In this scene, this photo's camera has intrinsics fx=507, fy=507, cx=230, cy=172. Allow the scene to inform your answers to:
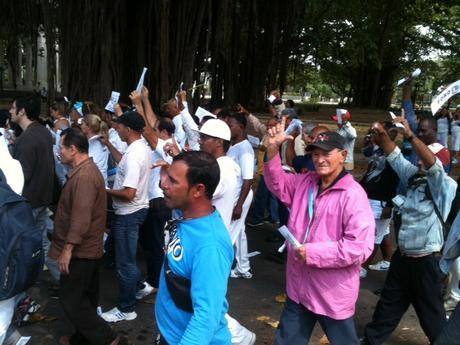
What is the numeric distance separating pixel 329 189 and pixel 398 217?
3.71 ft

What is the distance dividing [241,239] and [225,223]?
1.27 m

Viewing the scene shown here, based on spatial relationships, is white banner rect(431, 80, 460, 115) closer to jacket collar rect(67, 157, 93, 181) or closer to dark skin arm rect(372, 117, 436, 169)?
dark skin arm rect(372, 117, 436, 169)

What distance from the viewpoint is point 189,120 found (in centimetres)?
516

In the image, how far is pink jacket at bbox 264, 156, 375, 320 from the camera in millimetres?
2570

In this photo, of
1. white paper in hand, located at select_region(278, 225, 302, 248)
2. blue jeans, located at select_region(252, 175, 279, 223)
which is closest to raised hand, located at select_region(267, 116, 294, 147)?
white paper in hand, located at select_region(278, 225, 302, 248)

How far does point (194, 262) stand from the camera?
1868 millimetres

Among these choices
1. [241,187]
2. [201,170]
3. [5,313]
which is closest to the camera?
[201,170]

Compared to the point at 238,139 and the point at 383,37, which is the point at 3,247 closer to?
the point at 238,139

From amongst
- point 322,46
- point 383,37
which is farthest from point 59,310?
point 322,46

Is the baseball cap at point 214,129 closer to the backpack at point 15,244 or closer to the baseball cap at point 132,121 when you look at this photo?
the baseball cap at point 132,121

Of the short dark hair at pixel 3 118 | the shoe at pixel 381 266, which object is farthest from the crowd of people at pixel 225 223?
the short dark hair at pixel 3 118

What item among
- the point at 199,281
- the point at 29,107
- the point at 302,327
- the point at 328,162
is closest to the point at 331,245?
the point at 328,162

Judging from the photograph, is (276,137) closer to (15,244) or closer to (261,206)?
(15,244)

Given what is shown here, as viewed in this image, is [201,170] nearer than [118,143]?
Yes
